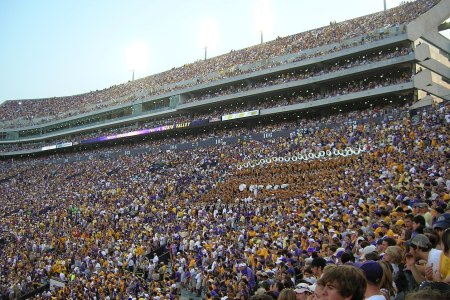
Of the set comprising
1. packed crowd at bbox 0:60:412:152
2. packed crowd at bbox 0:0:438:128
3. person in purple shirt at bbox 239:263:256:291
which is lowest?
person in purple shirt at bbox 239:263:256:291

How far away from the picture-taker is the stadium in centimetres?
980

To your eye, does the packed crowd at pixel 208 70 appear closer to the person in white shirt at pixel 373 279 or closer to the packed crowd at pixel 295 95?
the packed crowd at pixel 295 95

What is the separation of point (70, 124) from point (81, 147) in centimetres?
503

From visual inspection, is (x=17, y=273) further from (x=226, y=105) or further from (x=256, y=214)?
(x=226, y=105)

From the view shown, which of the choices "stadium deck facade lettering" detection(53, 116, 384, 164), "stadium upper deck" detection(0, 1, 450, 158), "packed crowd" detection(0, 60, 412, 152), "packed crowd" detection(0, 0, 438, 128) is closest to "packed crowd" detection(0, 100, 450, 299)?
"stadium deck facade lettering" detection(53, 116, 384, 164)

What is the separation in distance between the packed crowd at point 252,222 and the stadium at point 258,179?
0.08m

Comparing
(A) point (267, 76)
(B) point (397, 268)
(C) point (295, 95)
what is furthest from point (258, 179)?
(B) point (397, 268)

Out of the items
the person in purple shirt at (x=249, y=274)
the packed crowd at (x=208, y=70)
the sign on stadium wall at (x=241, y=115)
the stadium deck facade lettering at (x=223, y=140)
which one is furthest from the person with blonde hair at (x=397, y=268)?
the sign on stadium wall at (x=241, y=115)

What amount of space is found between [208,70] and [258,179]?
28791 mm

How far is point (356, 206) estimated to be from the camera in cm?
1417

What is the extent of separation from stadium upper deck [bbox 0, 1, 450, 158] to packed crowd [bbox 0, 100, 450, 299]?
776 cm

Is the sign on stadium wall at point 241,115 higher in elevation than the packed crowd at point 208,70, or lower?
lower

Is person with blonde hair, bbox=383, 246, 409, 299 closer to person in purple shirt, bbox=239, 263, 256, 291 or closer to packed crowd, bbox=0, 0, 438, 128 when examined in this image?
person in purple shirt, bbox=239, 263, 256, 291

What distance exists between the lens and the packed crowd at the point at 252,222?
605cm
